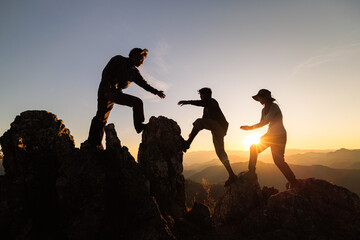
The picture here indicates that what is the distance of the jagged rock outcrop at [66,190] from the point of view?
4309 millimetres

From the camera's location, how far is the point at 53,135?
573 centimetres

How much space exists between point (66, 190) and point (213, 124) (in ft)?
16.2

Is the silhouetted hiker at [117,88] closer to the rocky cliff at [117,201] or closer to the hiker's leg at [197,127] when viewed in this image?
the rocky cliff at [117,201]

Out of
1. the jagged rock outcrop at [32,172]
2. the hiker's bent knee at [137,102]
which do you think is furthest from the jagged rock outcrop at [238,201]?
the jagged rock outcrop at [32,172]

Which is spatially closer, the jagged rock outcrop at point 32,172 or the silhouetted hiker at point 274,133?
the jagged rock outcrop at point 32,172

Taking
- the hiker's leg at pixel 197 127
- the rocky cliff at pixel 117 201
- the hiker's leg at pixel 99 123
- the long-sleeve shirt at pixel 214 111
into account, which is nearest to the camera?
the rocky cliff at pixel 117 201

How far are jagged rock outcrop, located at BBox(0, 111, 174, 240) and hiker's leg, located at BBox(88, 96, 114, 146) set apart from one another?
0.41 m

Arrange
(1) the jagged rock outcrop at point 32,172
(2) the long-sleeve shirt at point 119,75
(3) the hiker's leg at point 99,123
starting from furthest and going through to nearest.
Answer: (3) the hiker's leg at point 99,123, (2) the long-sleeve shirt at point 119,75, (1) the jagged rock outcrop at point 32,172

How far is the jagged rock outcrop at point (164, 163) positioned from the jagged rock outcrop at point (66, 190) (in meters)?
1.04

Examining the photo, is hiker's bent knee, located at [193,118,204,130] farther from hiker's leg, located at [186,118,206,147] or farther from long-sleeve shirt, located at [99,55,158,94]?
long-sleeve shirt, located at [99,55,158,94]

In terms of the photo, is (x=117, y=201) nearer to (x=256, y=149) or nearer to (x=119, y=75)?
(x=119, y=75)

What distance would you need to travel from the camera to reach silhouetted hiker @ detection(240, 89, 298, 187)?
627 cm

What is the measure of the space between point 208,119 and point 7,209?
6027 millimetres

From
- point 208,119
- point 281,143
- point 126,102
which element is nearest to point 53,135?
point 126,102
